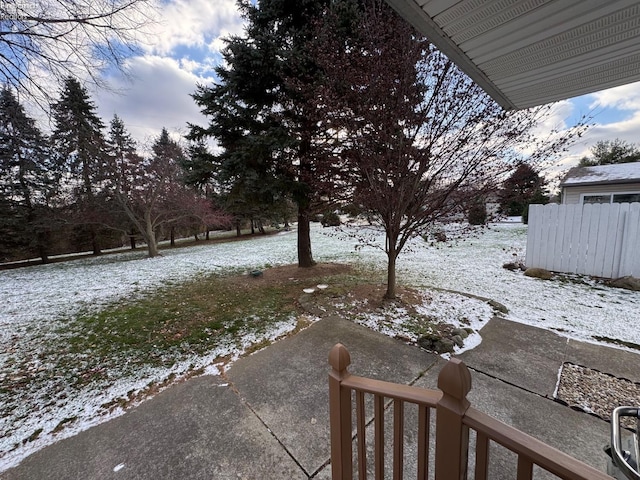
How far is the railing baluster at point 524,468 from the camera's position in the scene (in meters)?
0.72

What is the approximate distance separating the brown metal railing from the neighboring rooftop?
Answer: 13795 mm

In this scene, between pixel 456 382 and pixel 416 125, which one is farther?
pixel 416 125

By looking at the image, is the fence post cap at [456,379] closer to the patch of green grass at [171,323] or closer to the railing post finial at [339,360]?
the railing post finial at [339,360]

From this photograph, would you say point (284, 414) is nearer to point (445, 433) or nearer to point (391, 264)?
point (445, 433)

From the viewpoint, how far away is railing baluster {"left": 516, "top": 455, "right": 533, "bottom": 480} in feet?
2.36

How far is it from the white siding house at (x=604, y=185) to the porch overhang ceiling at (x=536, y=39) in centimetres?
1037

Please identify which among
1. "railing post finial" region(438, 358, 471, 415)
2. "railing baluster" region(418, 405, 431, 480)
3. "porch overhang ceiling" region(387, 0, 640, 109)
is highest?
"porch overhang ceiling" region(387, 0, 640, 109)

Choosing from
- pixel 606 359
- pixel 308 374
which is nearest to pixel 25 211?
pixel 308 374

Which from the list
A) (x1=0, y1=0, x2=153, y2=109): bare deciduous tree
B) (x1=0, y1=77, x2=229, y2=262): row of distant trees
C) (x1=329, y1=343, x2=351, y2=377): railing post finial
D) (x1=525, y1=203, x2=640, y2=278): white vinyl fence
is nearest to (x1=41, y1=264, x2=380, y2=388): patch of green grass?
(x1=329, y1=343, x2=351, y2=377): railing post finial

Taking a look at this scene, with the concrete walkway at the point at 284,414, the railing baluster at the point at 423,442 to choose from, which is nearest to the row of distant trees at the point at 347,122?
the concrete walkway at the point at 284,414

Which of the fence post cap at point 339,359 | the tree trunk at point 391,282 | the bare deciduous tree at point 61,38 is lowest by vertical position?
the tree trunk at point 391,282

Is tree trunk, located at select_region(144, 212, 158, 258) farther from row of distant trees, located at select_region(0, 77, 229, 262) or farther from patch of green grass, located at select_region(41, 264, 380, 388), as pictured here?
patch of green grass, located at select_region(41, 264, 380, 388)

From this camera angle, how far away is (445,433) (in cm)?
87

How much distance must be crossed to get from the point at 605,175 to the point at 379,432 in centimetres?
1480
